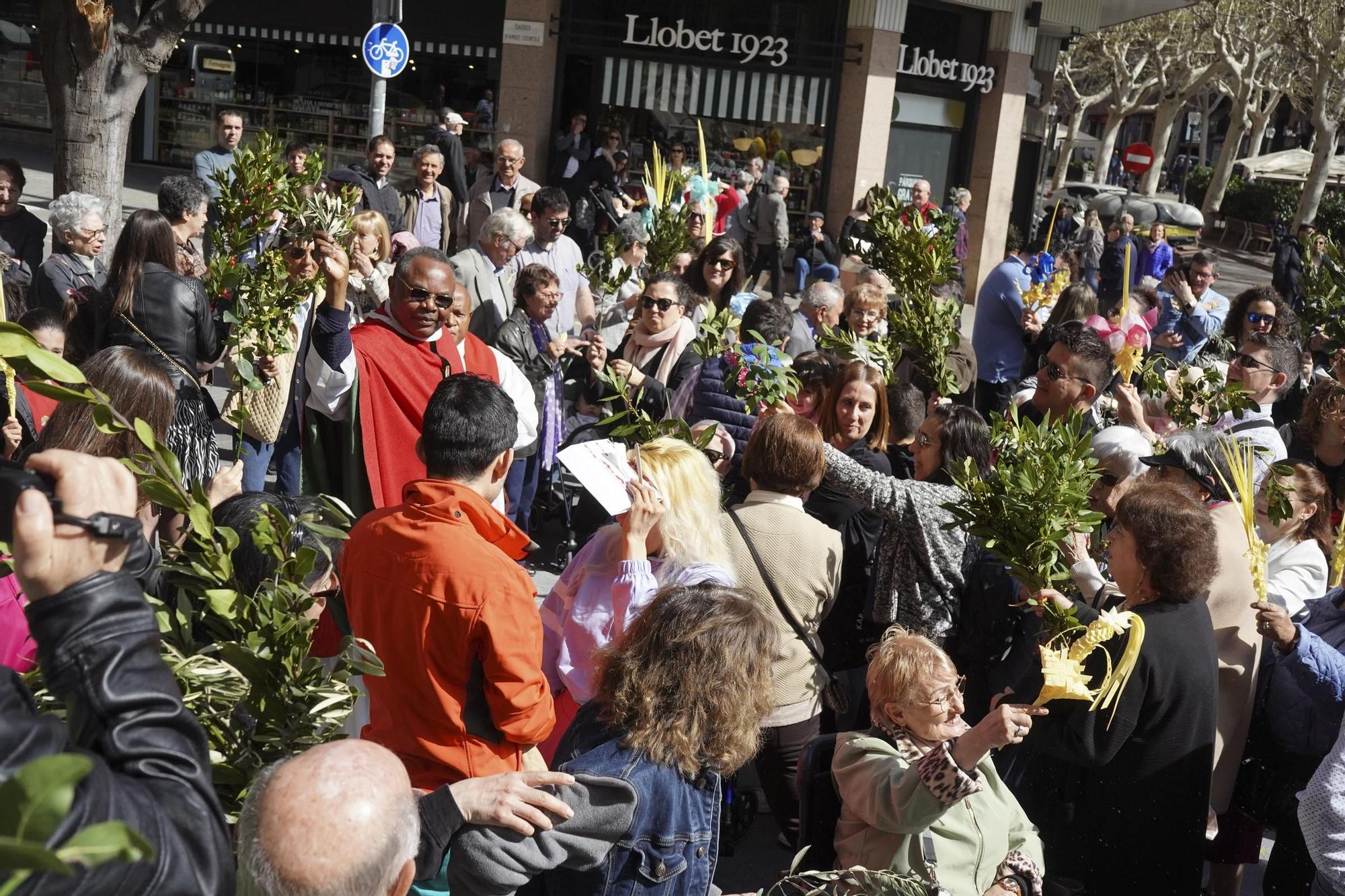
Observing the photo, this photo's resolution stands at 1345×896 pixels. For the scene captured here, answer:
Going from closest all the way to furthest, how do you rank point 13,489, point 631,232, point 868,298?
point 13,489
point 868,298
point 631,232

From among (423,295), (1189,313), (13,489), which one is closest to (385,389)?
(423,295)

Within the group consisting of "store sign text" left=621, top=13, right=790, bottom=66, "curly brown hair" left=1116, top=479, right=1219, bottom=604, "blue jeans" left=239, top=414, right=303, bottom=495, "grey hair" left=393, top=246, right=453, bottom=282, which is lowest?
"blue jeans" left=239, top=414, right=303, bottom=495

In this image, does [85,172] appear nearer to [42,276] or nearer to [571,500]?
[42,276]

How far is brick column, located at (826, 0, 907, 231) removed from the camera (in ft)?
57.1

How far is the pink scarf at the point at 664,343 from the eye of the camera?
20.6ft

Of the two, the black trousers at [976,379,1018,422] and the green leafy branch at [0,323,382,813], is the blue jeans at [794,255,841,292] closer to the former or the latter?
the black trousers at [976,379,1018,422]

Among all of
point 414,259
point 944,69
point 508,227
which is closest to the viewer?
point 414,259

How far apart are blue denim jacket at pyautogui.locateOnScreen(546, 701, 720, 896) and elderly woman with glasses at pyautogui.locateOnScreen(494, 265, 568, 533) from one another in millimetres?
3694

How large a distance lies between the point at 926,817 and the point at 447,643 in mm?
1172

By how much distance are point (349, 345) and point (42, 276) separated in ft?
8.27

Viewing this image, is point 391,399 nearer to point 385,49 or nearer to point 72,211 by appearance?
point 72,211

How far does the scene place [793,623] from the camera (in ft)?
13.3

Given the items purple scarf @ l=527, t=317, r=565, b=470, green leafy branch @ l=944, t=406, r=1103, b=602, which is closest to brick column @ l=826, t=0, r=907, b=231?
purple scarf @ l=527, t=317, r=565, b=470

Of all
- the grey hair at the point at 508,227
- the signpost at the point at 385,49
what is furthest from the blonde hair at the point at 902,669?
the signpost at the point at 385,49
